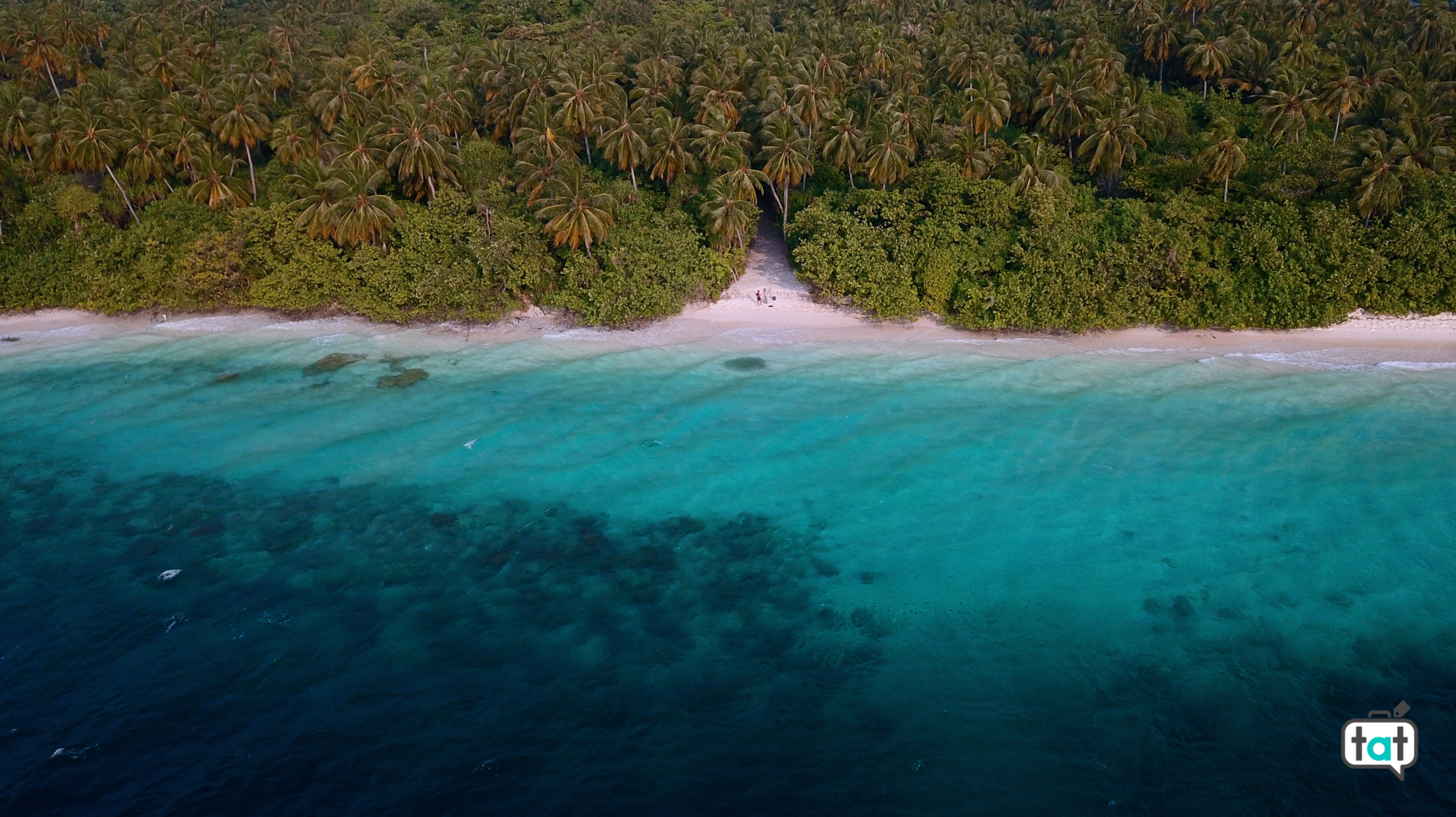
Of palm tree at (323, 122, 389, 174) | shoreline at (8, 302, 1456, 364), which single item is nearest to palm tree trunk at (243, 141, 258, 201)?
palm tree at (323, 122, 389, 174)

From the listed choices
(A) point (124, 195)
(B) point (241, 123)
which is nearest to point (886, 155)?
(B) point (241, 123)

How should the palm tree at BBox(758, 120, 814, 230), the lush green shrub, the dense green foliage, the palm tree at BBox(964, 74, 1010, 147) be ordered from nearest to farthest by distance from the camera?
the dense green foliage → the lush green shrub → the palm tree at BBox(758, 120, 814, 230) → the palm tree at BBox(964, 74, 1010, 147)

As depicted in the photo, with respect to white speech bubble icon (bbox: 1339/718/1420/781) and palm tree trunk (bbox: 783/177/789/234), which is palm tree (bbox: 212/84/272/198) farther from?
white speech bubble icon (bbox: 1339/718/1420/781)

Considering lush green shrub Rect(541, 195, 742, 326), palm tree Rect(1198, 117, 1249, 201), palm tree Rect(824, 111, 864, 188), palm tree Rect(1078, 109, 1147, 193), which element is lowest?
lush green shrub Rect(541, 195, 742, 326)

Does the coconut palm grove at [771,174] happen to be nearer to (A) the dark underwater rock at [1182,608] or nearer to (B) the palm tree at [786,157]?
(B) the palm tree at [786,157]

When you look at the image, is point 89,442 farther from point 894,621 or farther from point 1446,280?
point 1446,280

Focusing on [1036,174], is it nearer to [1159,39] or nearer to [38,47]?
[1159,39]

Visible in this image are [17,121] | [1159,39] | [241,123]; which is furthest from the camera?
[1159,39]
